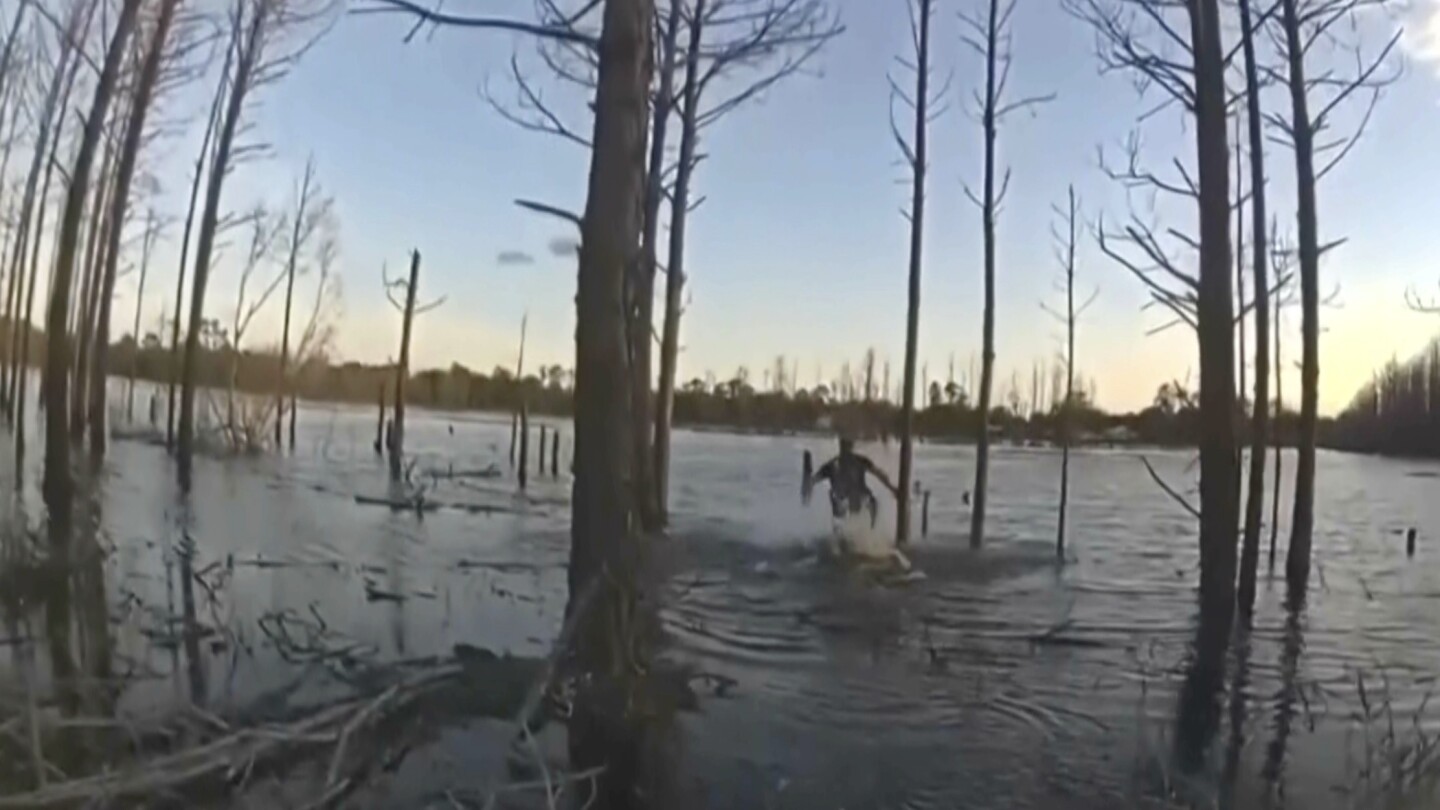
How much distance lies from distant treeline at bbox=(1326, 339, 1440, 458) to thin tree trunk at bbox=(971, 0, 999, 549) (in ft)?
15.3

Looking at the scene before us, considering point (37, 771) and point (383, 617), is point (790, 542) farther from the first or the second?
point (37, 771)

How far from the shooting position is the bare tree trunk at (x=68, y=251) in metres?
10.6

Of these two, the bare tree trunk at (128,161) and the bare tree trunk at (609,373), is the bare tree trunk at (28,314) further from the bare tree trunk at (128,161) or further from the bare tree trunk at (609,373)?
the bare tree trunk at (609,373)

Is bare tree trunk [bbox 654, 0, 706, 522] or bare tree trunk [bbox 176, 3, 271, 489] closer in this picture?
bare tree trunk [bbox 654, 0, 706, 522]

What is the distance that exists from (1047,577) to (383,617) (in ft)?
22.0

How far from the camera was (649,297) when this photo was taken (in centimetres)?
636

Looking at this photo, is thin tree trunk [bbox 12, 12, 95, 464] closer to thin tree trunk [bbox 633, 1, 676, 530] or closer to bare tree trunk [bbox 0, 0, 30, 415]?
bare tree trunk [bbox 0, 0, 30, 415]

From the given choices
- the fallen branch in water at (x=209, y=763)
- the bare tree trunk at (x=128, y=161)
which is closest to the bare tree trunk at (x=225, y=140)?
→ the bare tree trunk at (x=128, y=161)

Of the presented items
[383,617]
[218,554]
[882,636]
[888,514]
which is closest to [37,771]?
[383,617]

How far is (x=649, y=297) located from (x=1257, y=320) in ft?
25.5

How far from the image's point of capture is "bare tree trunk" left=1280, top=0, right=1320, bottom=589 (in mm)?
11156

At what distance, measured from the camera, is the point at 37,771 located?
146 inches

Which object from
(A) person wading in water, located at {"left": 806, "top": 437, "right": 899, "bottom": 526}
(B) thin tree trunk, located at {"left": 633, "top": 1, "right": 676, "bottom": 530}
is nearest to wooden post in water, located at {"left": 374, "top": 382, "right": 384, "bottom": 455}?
(B) thin tree trunk, located at {"left": 633, "top": 1, "right": 676, "bottom": 530}

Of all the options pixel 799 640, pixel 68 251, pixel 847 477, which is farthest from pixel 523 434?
pixel 799 640
